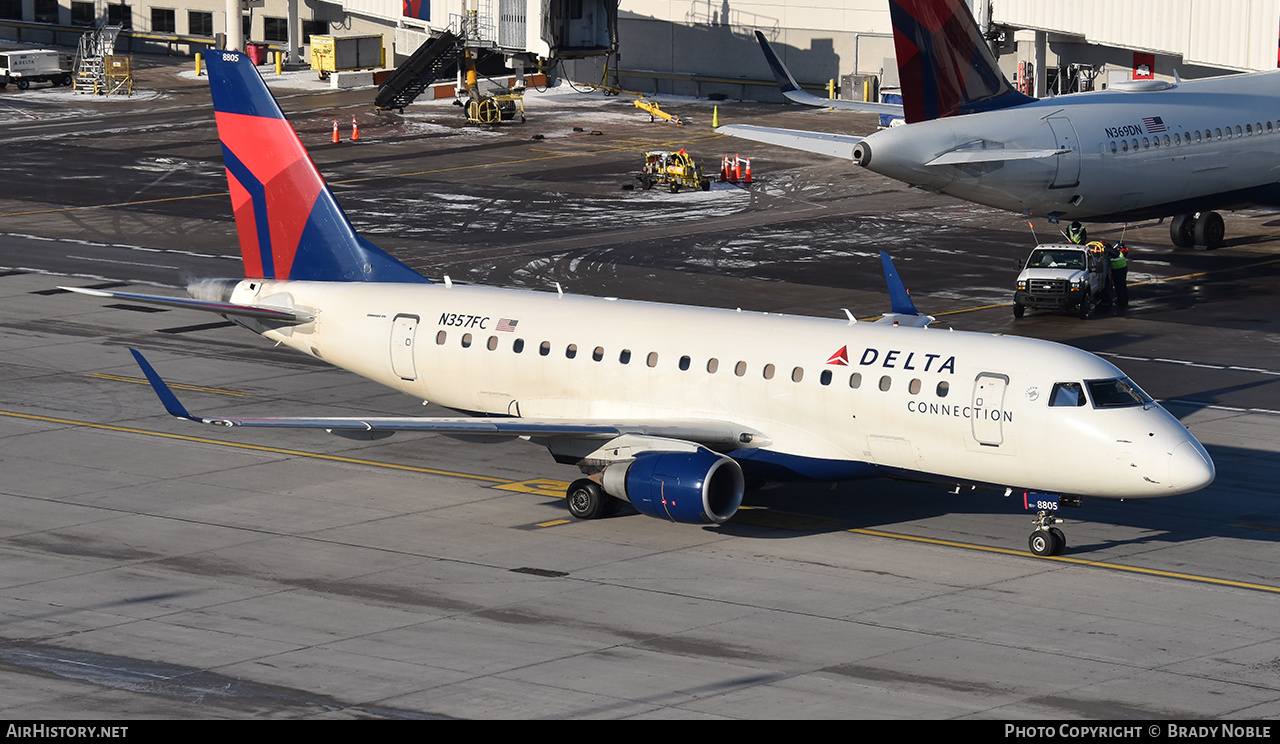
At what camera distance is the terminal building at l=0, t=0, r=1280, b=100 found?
277 feet

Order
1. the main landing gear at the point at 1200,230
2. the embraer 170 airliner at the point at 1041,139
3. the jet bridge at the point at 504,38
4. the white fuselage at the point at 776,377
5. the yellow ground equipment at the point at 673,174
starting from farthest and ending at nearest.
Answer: the jet bridge at the point at 504,38, the yellow ground equipment at the point at 673,174, the main landing gear at the point at 1200,230, the embraer 170 airliner at the point at 1041,139, the white fuselage at the point at 776,377

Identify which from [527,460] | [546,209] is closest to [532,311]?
[527,460]

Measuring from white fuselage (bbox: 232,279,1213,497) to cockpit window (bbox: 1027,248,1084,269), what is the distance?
72.5 ft

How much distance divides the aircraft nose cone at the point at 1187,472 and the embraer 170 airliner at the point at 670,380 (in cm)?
4

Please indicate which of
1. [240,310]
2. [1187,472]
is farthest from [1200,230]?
[240,310]

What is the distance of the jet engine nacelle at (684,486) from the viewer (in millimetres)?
31469

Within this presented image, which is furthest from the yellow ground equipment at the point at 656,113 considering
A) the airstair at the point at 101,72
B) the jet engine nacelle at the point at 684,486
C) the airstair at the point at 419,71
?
the jet engine nacelle at the point at 684,486

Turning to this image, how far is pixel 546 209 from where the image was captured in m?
73.8

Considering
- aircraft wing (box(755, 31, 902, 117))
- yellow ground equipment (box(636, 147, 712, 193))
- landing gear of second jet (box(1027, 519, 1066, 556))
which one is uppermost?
aircraft wing (box(755, 31, 902, 117))

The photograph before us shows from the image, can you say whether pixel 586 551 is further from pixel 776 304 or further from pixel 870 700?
pixel 776 304

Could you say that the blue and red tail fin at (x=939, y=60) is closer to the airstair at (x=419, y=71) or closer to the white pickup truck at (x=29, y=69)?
the airstair at (x=419, y=71)

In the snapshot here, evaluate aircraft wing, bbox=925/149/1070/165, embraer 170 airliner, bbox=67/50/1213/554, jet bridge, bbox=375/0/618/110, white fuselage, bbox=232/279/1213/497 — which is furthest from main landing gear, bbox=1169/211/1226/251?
jet bridge, bbox=375/0/618/110

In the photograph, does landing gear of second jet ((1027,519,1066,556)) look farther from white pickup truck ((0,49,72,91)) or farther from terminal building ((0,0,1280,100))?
white pickup truck ((0,49,72,91))

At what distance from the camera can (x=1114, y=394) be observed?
31.1 m
